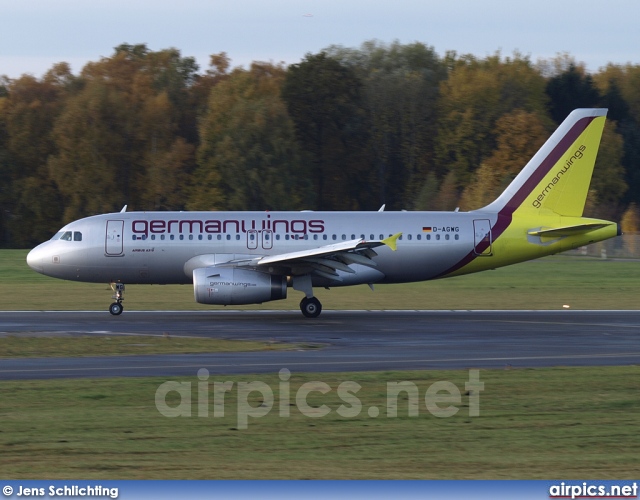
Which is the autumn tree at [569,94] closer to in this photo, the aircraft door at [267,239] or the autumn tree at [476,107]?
the autumn tree at [476,107]

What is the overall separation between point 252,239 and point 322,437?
19.0 m

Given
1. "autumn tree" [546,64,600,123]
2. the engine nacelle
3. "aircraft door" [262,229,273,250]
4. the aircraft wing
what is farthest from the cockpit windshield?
"autumn tree" [546,64,600,123]

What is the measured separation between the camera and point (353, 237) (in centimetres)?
3203

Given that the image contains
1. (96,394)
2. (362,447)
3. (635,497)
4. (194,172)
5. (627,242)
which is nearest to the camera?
(635,497)

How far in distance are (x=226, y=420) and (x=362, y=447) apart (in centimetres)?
248

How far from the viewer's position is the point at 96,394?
16172mm

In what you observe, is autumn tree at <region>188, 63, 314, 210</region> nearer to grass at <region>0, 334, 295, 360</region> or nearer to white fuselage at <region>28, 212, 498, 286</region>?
white fuselage at <region>28, 212, 498, 286</region>

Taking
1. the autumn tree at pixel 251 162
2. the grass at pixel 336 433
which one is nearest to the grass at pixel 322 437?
the grass at pixel 336 433

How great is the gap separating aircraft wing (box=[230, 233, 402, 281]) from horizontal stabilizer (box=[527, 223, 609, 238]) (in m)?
5.38

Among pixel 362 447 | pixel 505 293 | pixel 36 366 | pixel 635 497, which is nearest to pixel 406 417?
pixel 362 447

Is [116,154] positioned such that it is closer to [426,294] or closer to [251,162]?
[251,162]

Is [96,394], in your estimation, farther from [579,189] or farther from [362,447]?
[579,189]

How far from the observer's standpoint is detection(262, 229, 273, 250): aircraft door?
104ft

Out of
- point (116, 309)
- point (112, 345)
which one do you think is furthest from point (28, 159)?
point (112, 345)
